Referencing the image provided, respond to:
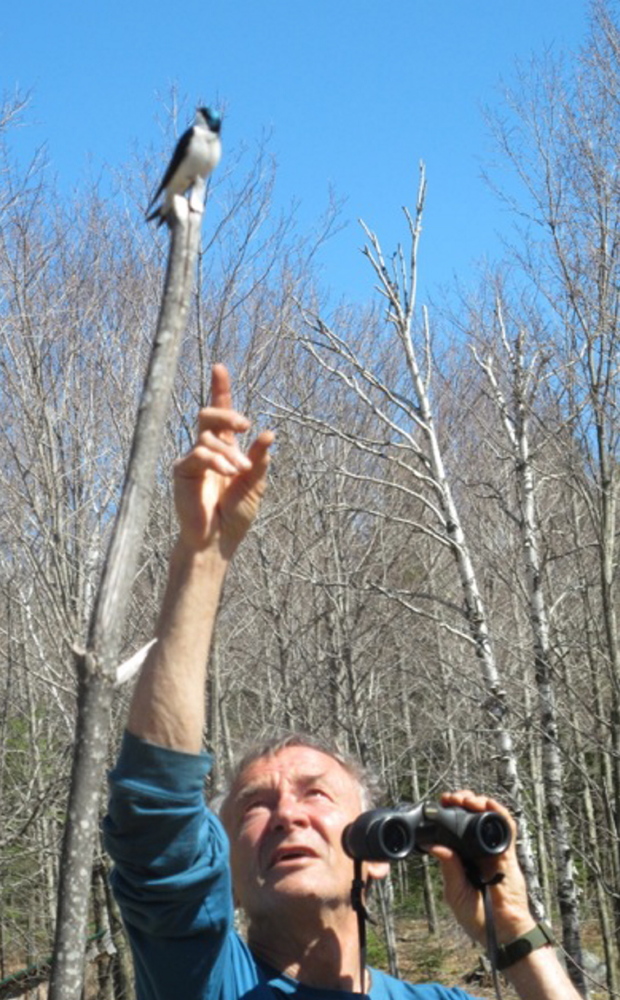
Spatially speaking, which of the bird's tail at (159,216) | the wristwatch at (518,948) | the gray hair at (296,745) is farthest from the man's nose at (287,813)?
the bird's tail at (159,216)

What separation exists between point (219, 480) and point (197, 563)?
0.13 metres

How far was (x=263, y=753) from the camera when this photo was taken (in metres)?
2.19

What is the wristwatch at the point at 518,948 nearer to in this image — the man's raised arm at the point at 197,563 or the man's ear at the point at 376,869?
the man's ear at the point at 376,869

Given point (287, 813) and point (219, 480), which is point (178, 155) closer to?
point (219, 480)

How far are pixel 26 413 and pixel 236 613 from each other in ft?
19.0

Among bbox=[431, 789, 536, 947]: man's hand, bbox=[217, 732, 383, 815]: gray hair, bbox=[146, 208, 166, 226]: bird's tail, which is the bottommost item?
bbox=[431, 789, 536, 947]: man's hand

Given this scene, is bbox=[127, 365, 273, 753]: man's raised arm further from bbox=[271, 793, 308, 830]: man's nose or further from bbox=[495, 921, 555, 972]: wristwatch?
bbox=[495, 921, 555, 972]: wristwatch

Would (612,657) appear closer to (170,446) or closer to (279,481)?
(170,446)

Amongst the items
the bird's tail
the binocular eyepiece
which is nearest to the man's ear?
the binocular eyepiece

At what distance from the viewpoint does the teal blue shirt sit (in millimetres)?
1563

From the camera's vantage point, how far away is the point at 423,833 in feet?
6.67

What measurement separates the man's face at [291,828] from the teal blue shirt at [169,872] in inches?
8.4

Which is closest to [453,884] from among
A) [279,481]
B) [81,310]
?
[81,310]

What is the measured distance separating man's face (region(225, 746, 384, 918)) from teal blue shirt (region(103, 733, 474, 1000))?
8.4 inches
